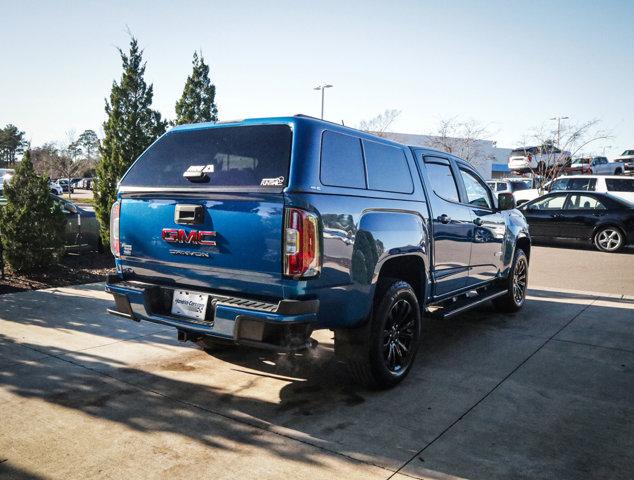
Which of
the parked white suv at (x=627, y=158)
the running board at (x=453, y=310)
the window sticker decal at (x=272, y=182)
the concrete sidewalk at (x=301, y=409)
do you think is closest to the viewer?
the concrete sidewalk at (x=301, y=409)

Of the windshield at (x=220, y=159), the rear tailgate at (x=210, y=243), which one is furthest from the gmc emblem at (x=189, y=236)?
the windshield at (x=220, y=159)

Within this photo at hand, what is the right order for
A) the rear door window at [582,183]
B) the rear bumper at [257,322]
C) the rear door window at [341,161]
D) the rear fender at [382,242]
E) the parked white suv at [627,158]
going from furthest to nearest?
the parked white suv at [627,158]
the rear door window at [582,183]
the rear fender at [382,242]
the rear door window at [341,161]
the rear bumper at [257,322]

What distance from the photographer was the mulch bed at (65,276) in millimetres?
7719

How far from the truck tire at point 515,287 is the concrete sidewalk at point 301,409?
0.98 meters

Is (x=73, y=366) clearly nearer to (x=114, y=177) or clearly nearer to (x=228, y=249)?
(x=228, y=249)

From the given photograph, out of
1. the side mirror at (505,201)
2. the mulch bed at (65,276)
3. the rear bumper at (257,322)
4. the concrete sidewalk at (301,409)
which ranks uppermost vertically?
the side mirror at (505,201)

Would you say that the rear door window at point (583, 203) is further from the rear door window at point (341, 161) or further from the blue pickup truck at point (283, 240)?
the rear door window at point (341, 161)

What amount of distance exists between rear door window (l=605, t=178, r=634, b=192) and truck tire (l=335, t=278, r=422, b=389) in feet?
49.8

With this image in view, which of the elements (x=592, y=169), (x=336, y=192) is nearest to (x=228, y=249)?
(x=336, y=192)

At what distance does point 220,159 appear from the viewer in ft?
12.8

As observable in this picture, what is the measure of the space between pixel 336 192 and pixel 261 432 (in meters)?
1.67

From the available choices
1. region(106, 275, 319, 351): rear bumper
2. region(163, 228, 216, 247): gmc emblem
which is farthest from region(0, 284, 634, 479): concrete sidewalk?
region(163, 228, 216, 247): gmc emblem

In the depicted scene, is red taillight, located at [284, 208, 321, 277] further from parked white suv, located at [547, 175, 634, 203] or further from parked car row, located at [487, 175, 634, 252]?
parked white suv, located at [547, 175, 634, 203]

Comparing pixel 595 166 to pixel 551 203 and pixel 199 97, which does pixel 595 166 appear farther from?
pixel 199 97
